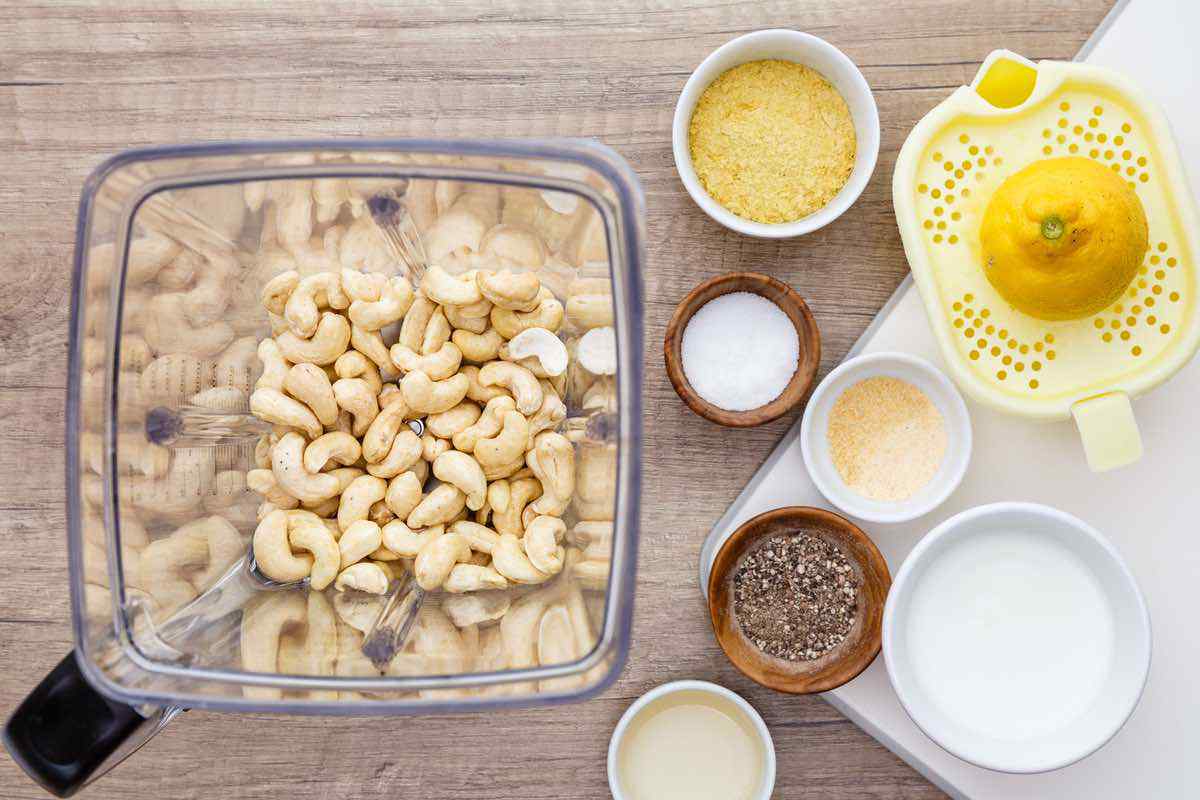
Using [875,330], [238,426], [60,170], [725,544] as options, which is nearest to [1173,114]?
[875,330]

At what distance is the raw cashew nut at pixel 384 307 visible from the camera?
2.26ft

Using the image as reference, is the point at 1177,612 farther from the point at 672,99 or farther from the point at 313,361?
the point at 313,361

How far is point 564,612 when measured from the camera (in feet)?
2.19

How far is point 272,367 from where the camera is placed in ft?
2.29

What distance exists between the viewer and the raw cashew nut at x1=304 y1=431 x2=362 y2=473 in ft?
2.23

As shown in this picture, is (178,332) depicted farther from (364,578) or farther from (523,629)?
(523,629)

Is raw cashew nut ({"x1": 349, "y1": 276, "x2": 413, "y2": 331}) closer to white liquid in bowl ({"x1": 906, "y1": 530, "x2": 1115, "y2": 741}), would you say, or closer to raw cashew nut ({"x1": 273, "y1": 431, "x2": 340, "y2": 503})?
raw cashew nut ({"x1": 273, "y1": 431, "x2": 340, "y2": 503})

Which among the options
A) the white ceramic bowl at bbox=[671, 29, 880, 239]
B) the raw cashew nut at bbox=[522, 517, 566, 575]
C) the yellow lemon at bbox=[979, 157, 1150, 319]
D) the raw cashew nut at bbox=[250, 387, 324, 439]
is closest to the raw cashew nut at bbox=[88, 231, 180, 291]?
the raw cashew nut at bbox=[250, 387, 324, 439]

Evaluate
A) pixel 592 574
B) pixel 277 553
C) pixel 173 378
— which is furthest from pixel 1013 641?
pixel 173 378

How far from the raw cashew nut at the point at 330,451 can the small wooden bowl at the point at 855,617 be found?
335mm

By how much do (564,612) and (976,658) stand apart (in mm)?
398

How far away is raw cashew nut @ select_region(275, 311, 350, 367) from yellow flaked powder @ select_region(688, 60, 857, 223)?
1.17 ft

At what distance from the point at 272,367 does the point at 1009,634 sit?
2.15 ft

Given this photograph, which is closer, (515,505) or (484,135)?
(515,505)
